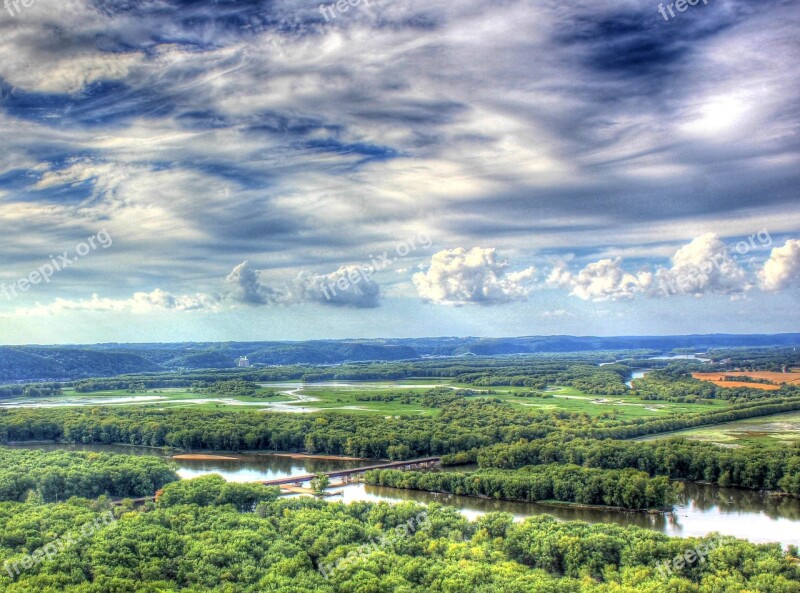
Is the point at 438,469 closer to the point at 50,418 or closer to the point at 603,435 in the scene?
the point at 603,435

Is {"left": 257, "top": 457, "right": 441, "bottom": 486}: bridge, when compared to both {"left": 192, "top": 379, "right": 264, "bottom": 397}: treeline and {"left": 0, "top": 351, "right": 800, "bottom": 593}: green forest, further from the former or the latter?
{"left": 192, "top": 379, "right": 264, "bottom": 397}: treeline

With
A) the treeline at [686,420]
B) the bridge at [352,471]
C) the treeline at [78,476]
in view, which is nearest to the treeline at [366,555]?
the treeline at [78,476]

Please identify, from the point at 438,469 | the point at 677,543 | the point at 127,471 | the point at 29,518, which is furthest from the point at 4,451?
the point at 677,543

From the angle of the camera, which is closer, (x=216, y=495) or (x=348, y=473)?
(x=216, y=495)

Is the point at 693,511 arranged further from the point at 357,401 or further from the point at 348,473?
the point at 357,401

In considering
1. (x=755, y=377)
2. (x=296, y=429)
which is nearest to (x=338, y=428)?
(x=296, y=429)
